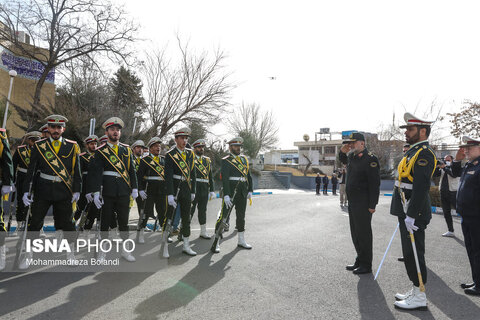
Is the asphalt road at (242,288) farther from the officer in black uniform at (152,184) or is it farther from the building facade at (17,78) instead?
the building facade at (17,78)

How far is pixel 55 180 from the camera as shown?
5.01m

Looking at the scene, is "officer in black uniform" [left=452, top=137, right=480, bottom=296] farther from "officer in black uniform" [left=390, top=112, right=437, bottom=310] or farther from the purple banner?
the purple banner

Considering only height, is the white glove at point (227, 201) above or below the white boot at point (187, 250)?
above

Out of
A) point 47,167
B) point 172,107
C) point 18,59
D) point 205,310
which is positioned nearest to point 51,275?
point 47,167

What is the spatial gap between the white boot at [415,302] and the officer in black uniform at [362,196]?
1.17 metres

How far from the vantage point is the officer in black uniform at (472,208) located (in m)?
4.28

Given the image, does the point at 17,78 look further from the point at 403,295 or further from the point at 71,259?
the point at 403,295

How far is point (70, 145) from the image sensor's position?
5.30 meters

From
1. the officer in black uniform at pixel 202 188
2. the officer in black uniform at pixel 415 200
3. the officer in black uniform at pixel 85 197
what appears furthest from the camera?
the officer in black uniform at pixel 202 188

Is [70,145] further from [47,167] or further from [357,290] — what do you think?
[357,290]

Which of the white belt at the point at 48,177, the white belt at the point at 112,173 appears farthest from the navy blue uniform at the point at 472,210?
the white belt at the point at 48,177

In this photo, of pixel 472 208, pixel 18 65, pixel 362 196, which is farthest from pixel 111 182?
pixel 18 65

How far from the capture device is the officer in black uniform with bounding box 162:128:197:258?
19.2 ft

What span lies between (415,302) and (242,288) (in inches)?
80.3
